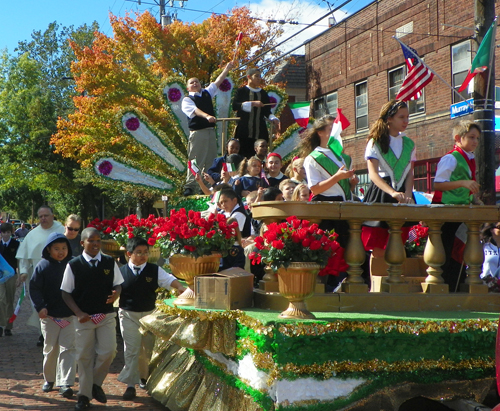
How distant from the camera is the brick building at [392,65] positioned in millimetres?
19500

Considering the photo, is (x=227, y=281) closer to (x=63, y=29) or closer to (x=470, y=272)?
(x=470, y=272)

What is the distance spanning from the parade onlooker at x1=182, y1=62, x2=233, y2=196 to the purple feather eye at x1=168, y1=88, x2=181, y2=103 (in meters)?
1.16

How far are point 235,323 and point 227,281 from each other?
0.34m

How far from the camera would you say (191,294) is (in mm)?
5270

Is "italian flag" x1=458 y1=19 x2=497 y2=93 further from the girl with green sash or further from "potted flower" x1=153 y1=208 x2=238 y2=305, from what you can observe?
"potted flower" x1=153 y1=208 x2=238 y2=305

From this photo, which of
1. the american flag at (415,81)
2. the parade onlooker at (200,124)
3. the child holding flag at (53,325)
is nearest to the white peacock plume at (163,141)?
the parade onlooker at (200,124)

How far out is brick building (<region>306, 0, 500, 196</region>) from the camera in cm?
1950

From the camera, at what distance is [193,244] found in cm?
512

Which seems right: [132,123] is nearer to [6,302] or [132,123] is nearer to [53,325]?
[6,302]

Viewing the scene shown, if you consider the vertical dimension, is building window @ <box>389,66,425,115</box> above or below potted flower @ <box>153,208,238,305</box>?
above

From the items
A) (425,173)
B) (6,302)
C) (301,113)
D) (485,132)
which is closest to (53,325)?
(6,302)

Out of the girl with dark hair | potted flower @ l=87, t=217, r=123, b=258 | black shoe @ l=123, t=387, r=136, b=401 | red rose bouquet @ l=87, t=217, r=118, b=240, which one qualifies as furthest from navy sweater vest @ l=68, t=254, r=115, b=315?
potted flower @ l=87, t=217, r=123, b=258

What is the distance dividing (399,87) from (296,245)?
1847cm

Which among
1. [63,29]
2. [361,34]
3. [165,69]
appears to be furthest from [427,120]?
[63,29]
